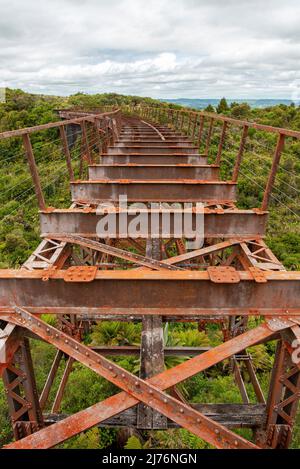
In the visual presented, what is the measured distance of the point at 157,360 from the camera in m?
4.03

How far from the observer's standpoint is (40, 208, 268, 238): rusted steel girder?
5238 mm

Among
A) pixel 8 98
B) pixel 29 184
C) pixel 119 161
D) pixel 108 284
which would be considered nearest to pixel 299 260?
pixel 119 161

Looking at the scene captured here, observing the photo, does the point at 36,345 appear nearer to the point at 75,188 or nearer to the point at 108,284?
the point at 75,188

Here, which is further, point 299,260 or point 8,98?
point 8,98

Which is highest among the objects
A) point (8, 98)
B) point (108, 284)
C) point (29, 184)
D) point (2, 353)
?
point (8, 98)

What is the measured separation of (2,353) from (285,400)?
10.5 ft

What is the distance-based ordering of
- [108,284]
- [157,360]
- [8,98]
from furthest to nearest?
[8,98] → [157,360] → [108,284]

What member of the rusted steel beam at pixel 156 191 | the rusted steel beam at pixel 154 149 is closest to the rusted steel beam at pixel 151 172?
the rusted steel beam at pixel 156 191

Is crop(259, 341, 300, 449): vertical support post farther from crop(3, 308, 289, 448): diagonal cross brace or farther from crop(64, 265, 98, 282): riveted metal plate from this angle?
crop(64, 265, 98, 282): riveted metal plate

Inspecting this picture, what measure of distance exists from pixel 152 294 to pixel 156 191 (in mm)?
3310

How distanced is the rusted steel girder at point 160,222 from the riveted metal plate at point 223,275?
1787 mm

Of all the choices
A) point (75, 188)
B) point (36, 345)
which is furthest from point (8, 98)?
point (75, 188)
